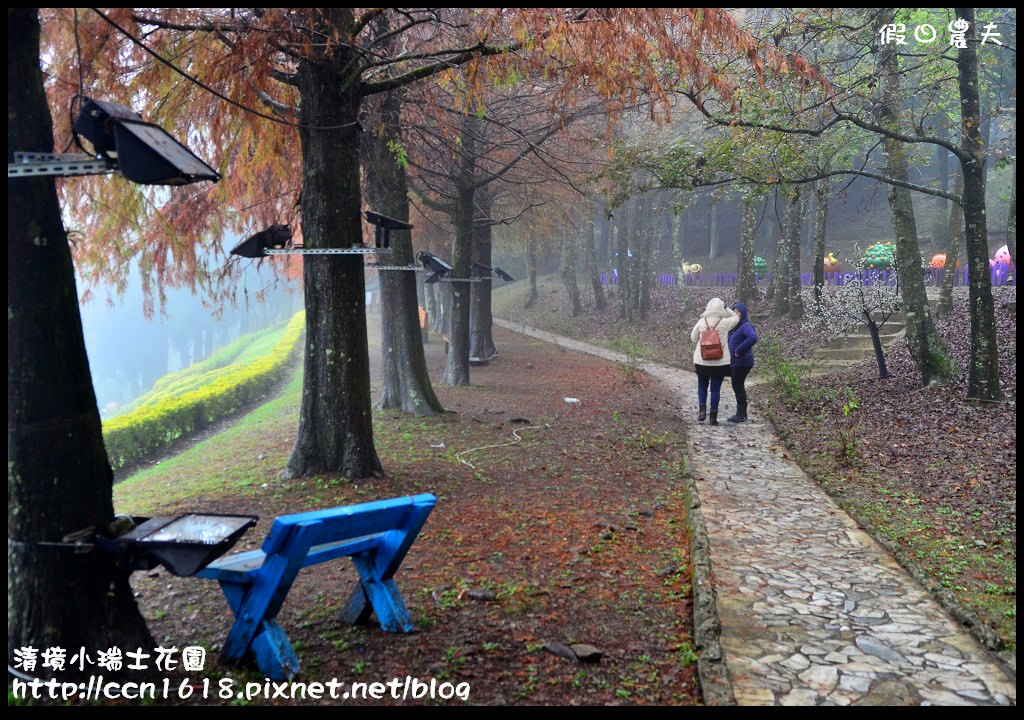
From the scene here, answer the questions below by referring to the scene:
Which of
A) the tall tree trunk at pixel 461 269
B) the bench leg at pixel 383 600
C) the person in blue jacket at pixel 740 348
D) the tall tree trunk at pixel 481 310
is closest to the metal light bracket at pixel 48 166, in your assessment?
the bench leg at pixel 383 600

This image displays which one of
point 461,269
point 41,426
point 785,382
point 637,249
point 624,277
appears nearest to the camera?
point 41,426

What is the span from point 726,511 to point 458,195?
10.5 meters

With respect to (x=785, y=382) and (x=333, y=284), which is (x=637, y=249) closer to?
(x=785, y=382)

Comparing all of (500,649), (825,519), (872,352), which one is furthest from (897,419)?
(500,649)

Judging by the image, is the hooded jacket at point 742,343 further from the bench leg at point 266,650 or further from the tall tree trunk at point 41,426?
the tall tree trunk at point 41,426

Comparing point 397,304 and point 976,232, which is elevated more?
point 976,232

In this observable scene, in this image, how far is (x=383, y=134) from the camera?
10.9 metres

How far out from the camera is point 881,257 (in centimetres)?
2361

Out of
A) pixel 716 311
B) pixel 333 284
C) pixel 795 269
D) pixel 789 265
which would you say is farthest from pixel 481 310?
pixel 333 284

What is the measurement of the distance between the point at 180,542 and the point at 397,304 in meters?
9.30

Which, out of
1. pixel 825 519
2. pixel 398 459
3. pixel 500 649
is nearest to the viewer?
pixel 500 649

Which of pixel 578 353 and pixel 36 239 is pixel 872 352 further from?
pixel 36 239

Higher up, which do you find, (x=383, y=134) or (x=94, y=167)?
(x=383, y=134)

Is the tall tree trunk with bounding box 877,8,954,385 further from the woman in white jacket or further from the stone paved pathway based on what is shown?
the stone paved pathway
